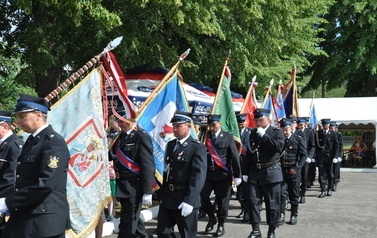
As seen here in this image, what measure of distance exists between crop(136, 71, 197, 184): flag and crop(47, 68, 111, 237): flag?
211 centimetres

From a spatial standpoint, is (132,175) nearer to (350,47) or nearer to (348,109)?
(348,109)

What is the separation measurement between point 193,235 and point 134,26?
304 inches

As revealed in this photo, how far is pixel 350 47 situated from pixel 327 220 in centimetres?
2625

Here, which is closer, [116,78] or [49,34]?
[116,78]

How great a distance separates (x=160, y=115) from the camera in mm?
8680

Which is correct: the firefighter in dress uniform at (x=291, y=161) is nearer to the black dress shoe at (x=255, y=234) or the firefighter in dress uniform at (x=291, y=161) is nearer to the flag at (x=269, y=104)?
the black dress shoe at (x=255, y=234)

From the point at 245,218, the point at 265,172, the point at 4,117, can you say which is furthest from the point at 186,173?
the point at 245,218

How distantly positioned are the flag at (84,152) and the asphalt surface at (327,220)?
2166mm

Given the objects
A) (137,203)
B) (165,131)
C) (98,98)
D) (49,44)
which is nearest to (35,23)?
(49,44)

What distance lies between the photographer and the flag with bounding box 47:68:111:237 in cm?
589

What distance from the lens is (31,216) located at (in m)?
4.02

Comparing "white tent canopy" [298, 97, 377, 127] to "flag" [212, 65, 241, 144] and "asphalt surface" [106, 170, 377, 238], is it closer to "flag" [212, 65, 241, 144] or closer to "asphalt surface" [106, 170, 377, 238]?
"asphalt surface" [106, 170, 377, 238]

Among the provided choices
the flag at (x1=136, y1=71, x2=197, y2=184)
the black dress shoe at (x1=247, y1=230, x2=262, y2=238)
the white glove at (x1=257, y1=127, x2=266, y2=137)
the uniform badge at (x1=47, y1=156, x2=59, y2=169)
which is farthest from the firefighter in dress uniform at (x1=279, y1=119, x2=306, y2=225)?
the uniform badge at (x1=47, y1=156, x2=59, y2=169)

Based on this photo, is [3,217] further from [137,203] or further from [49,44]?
[49,44]
